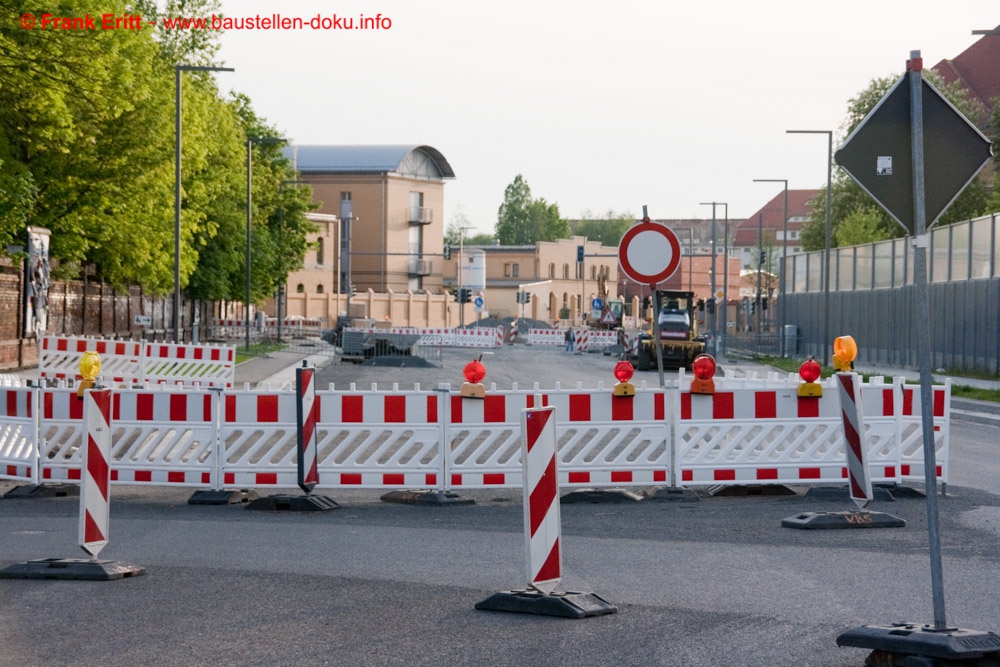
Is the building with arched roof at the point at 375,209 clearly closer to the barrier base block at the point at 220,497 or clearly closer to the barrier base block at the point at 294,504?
the barrier base block at the point at 220,497

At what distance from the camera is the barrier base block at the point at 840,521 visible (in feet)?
38.2

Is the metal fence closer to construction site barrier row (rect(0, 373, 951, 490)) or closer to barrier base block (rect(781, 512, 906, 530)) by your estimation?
construction site barrier row (rect(0, 373, 951, 490))

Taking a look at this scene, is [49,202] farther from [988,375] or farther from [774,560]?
[774,560]

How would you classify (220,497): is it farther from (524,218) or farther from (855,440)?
(524,218)

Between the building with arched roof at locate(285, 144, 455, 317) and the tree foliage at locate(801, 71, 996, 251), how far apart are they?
38.8 metres

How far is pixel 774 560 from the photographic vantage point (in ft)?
33.1

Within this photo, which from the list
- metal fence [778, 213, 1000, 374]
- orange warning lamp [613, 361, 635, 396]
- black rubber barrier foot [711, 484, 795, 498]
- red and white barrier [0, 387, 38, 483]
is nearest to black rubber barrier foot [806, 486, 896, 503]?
black rubber barrier foot [711, 484, 795, 498]

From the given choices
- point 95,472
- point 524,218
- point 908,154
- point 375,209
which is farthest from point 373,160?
point 908,154

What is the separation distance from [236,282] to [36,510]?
5503 centimetres

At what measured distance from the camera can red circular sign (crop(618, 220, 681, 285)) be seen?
14406 mm

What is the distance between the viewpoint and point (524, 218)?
185875 mm

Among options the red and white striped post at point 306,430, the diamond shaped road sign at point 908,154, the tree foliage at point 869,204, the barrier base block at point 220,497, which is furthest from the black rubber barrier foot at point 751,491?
the tree foliage at point 869,204

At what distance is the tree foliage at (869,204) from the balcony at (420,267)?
143 ft

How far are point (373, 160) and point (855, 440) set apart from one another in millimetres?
113250
